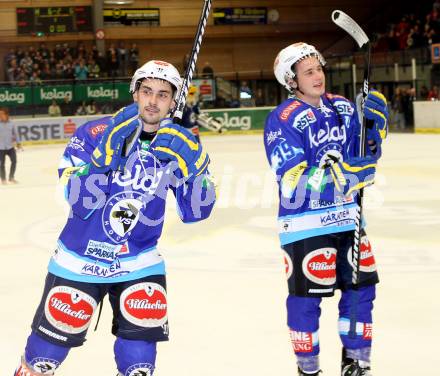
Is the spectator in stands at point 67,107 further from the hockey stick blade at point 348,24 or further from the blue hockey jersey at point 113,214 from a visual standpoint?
the blue hockey jersey at point 113,214

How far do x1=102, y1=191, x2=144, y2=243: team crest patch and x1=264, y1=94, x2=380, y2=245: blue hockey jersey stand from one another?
0.83 meters

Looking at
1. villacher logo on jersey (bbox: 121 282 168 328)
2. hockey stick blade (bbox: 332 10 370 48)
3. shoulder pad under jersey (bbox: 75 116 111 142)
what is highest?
hockey stick blade (bbox: 332 10 370 48)

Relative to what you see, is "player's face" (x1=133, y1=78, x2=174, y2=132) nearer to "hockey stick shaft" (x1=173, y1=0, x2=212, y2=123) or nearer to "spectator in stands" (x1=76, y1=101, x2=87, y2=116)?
"hockey stick shaft" (x1=173, y1=0, x2=212, y2=123)

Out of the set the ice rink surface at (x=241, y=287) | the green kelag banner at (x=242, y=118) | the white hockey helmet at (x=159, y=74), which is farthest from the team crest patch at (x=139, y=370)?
the green kelag banner at (x=242, y=118)

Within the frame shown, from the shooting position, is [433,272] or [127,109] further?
[433,272]

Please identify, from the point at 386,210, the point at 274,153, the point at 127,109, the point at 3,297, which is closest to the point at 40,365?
the point at 127,109

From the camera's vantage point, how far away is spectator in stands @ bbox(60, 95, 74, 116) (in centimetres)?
2739

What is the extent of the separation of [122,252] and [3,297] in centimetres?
343

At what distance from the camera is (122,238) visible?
11.8ft

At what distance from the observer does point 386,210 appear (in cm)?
1084

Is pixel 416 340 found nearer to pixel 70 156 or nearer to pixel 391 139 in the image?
pixel 70 156

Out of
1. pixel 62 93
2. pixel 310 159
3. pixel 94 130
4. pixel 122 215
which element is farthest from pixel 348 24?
pixel 62 93

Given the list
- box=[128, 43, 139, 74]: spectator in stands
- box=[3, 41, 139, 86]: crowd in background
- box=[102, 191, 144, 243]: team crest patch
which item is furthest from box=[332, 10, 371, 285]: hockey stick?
box=[128, 43, 139, 74]: spectator in stands

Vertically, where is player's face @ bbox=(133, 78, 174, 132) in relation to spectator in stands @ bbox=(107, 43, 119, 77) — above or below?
below
